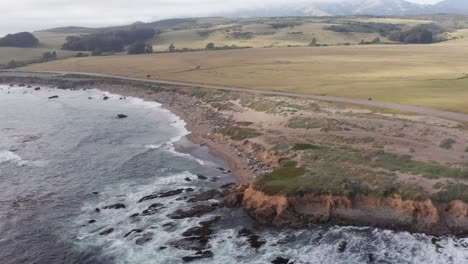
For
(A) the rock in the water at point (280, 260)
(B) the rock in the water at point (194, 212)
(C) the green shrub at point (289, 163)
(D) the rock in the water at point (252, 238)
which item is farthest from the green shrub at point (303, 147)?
(A) the rock in the water at point (280, 260)

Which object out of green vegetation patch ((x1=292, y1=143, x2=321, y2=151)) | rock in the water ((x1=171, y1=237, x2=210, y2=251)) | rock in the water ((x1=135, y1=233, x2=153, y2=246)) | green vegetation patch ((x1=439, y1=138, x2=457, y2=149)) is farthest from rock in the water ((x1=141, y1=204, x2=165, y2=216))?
green vegetation patch ((x1=439, y1=138, x2=457, y2=149))

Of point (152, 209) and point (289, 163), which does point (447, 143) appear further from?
point (152, 209)

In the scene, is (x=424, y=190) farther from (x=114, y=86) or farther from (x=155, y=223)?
(x=114, y=86)

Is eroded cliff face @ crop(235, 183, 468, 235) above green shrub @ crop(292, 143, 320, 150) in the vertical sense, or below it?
below

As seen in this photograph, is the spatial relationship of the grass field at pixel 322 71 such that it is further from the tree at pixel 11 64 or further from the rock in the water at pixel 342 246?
the rock in the water at pixel 342 246

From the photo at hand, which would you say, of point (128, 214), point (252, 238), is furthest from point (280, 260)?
point (128, 214)

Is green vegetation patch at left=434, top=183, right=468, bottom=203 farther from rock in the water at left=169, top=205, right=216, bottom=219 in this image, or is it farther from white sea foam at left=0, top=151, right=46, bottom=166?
white sea foam at left=0, top=151, right=46, bottom=166

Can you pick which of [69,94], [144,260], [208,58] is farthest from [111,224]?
[208,58]
